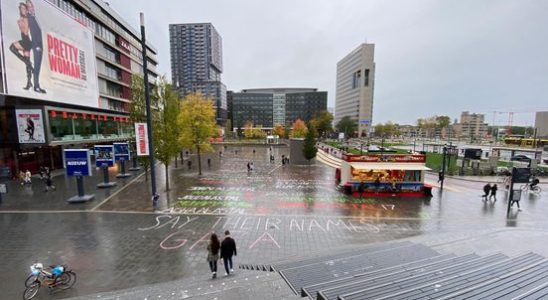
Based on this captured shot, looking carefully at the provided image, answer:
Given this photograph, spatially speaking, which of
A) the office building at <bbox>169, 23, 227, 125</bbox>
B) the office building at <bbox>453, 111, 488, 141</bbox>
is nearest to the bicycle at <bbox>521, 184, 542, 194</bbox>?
the office building at <bbox>169, 23, 227, 125</bbox>

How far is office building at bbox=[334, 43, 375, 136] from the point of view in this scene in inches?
5143

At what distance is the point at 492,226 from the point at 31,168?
43050mm

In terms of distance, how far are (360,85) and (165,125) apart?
440ft

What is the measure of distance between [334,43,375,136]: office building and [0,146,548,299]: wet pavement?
116590 millimetres

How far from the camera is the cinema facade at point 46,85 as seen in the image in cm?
2006

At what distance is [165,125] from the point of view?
21047 millimetres

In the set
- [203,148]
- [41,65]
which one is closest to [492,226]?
[203,148]

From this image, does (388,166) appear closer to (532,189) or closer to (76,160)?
(532,189)

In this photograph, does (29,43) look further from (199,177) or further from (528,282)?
(528,282)

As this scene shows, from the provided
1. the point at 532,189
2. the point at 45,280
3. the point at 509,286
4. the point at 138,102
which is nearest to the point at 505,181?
the point at 532,189

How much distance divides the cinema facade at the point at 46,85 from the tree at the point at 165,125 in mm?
6832

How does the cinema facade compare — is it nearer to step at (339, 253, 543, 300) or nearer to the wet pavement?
the wet pavement

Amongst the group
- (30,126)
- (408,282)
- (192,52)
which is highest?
(192,52)

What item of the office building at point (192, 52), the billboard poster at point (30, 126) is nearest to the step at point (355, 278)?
the billboard poster at point (30, 126)
